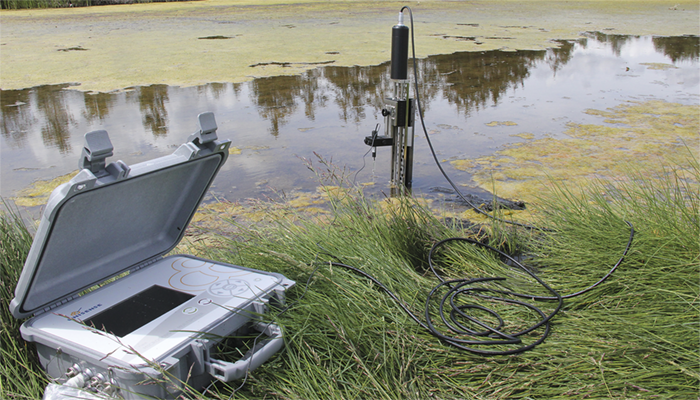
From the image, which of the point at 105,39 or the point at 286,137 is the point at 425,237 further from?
the point at 105,39

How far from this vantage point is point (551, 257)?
2.10m

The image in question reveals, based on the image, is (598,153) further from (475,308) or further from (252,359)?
(252,359)

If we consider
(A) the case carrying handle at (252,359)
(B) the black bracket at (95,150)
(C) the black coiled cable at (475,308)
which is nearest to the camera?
(B) the black bracket at (95,150)

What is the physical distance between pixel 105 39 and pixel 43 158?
6459 millimetres

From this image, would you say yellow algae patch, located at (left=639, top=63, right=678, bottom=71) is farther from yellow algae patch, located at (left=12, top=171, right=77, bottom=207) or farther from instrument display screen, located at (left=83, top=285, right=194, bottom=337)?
instrument display screen, located at (left=83, top=285, right=194, bottom=337)

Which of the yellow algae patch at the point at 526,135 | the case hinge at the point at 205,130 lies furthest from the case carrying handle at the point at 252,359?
the yellow algae patch at the point at 526,135

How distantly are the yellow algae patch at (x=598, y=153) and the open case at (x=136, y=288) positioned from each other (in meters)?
2.07

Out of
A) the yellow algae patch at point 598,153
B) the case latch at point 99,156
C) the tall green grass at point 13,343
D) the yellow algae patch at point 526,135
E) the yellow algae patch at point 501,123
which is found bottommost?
the yellow algae patch at point 598,153

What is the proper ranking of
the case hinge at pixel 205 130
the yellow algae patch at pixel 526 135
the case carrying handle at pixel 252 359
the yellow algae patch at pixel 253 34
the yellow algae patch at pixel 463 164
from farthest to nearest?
the yellow algae patch at pixel 253 34 < the yellow algae patch at pixel 526 135 < the yellow algae patch at pixel 463 164 < the case hinge at pixel 205 130 < the case carrying handle at pixel 252 359

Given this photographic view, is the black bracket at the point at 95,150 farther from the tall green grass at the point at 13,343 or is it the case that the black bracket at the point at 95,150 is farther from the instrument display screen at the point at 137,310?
the tall green grass at the point at 13,343

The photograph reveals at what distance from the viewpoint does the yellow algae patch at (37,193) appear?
120 inches

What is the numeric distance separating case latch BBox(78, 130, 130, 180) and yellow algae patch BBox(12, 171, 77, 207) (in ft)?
7.68

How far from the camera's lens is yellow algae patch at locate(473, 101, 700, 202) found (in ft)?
11.1

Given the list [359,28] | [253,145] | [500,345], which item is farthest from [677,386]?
[359,28]
